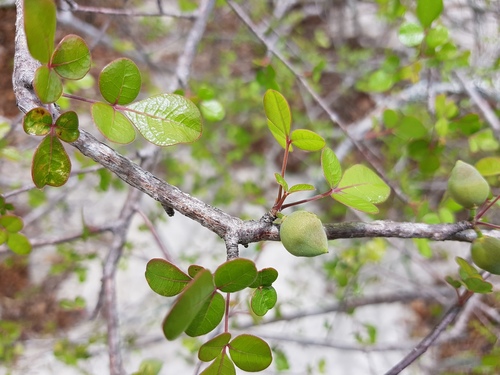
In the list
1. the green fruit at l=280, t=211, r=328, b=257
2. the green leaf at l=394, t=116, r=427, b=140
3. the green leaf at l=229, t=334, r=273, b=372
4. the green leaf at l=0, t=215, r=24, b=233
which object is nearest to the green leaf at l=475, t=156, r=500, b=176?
the green leaf at l=394, t=116, r=427, b=140

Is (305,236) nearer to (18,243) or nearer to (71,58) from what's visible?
(71,58)

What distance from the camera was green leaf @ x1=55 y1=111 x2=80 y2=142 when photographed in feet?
1.41

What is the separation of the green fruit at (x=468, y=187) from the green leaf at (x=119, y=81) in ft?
1.51

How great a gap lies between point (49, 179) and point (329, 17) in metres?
2.99

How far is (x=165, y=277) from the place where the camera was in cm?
44

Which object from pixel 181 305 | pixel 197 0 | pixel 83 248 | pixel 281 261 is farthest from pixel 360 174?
pixel 197 0

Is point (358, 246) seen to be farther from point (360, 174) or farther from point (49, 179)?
point (49, 179)

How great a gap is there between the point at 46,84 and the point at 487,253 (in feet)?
1.87

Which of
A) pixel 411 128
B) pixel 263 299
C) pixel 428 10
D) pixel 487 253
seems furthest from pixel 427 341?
pixel 428 10

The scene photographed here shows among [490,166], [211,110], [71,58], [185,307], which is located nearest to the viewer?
[185,307]

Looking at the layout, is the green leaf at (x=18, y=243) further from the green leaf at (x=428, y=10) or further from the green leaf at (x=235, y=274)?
the green leaf at (x=428, y=10)

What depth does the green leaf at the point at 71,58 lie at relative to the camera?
414 millimetres

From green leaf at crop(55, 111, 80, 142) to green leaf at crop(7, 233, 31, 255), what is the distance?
0.42 metres

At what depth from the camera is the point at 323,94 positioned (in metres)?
2.95
